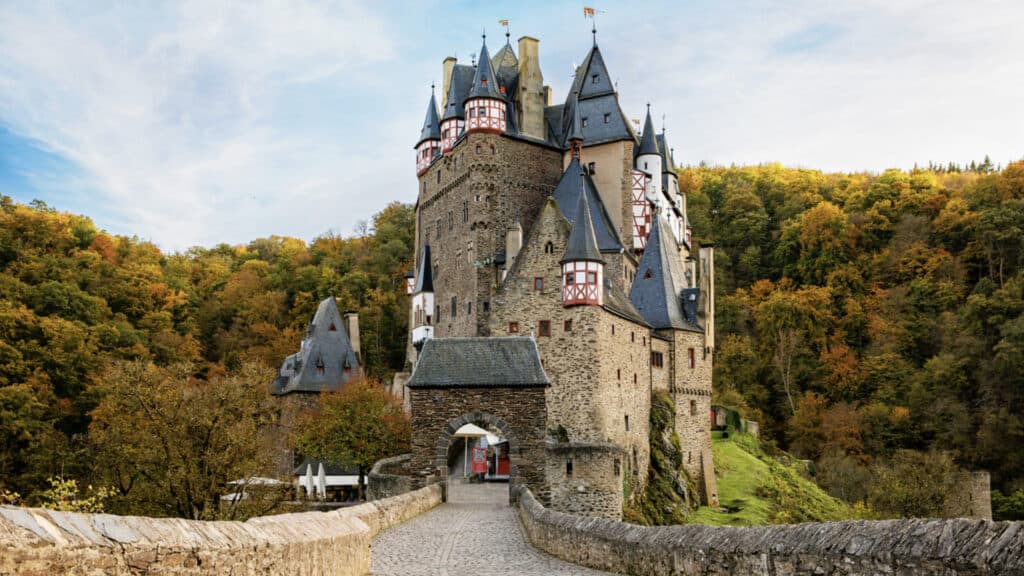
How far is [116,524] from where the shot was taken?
18.2 feet

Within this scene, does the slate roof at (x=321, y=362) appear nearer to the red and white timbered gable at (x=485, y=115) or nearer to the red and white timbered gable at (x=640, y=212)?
the red and white timbered gable at (x=485, y=115)

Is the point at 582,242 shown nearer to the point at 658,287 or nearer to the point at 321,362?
the point at 658,287

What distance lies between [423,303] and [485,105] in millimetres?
11386

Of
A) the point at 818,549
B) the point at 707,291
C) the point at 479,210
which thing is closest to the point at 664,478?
the point at 707,291

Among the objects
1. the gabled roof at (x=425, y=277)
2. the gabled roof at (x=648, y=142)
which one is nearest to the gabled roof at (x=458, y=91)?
the gabled roof at (x=425, y=277)

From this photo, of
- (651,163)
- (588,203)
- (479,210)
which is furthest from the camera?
(651,163)

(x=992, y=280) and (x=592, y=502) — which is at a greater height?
(x=992, y=280)

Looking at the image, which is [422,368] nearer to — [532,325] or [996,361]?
[532,325]

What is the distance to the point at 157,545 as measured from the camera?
572cm

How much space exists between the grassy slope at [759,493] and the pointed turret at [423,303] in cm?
1665

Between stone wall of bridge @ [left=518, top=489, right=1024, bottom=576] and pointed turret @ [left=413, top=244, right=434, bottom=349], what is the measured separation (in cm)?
4122

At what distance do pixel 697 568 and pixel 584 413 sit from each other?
1056 inches


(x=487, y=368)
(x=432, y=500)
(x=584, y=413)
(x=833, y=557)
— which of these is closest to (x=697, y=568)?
(x=833, y=557)

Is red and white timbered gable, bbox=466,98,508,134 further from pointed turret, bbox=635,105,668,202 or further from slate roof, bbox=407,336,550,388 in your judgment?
slate roof, bbox=407,336,550,388
